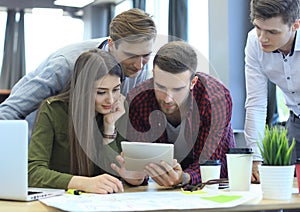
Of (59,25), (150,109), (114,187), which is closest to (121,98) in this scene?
(150,109)

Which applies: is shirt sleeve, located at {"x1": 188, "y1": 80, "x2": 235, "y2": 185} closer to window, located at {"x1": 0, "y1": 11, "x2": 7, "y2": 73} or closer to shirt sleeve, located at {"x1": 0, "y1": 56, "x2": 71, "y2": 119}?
shirt sleeve, located at {"x1": 0, "y1": 56, "x2": 71, "y2": 119}

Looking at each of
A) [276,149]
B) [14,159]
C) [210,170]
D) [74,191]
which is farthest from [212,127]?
[14,159]

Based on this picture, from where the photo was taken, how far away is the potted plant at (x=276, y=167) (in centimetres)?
126

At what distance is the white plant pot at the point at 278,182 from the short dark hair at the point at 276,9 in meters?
0.84

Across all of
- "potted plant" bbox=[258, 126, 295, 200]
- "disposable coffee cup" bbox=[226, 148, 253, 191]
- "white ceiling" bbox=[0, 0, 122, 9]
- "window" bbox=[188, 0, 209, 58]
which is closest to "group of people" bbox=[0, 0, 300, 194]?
"disposable coffee cup" bbox=[226, 148, 253, 191]

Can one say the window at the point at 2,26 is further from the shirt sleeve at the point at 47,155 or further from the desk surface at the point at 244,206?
the desk surface at the point at 244,206

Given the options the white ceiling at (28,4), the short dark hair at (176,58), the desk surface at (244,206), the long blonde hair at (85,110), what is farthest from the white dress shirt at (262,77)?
the white ceiling at (28,4)

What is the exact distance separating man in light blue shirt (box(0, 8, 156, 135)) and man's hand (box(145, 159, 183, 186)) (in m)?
0.40

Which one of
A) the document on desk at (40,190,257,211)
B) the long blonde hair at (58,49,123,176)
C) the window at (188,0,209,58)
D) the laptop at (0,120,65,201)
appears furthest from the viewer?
the window at (188,0,209,58)

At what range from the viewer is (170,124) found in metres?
1.80

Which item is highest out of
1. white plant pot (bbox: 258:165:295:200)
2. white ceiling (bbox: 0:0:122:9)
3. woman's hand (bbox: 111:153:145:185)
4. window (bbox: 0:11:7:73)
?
white ceiling (bbox: 0:0:122:9)

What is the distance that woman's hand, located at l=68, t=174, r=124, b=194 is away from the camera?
1.39 m

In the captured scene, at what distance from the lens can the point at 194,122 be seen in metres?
1.80

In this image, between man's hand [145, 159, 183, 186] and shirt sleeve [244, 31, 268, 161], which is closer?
man's hand [145, 159, 183, 186]
